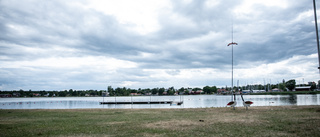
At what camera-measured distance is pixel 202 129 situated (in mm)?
12867

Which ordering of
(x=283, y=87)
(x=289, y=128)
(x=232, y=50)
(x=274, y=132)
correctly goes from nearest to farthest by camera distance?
1. (x=274, y=132)
2. (x=289, y=128)
3. (x=232, y=50)
4. (x=283, y=87)

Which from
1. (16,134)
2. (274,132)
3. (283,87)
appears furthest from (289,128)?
(283,87)

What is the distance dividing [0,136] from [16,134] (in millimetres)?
762

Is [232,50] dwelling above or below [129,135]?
above

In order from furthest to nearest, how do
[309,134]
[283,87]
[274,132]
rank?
[283,87] → [274,132] → [309,134]

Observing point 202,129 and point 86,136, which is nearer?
point 86,136

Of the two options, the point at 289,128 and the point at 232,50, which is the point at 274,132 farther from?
the point at 232,50

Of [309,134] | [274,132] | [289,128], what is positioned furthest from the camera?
[289,128]

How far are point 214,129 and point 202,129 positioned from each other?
700mm

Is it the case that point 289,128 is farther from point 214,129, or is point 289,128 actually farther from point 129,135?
point 129,135

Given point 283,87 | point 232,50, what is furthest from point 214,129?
point 283,87

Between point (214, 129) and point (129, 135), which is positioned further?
point (214, 129)

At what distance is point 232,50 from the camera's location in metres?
28.7

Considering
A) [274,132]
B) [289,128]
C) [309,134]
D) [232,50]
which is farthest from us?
[232,50]
